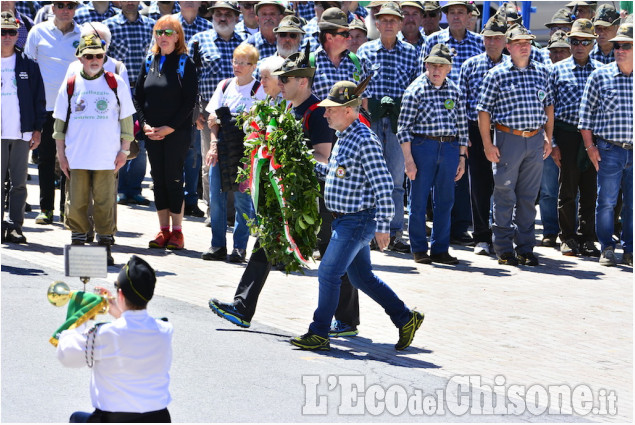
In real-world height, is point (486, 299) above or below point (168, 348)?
below

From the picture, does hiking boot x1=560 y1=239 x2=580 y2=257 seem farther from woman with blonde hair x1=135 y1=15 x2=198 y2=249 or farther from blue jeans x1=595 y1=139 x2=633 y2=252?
woman with blonde hair x1=135 y1=15 x2=198 y2=249

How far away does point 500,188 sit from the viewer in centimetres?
1250

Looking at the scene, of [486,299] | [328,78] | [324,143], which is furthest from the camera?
[328,78]

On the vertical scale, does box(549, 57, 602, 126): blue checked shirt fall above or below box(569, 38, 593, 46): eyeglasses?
below

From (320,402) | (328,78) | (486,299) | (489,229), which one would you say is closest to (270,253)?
(320,402)

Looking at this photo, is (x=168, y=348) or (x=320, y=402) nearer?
(x=168, y=348)

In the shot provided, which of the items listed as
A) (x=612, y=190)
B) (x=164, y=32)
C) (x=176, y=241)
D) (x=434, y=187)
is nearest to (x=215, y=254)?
(x=176, y=241)

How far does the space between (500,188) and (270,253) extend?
168 inches

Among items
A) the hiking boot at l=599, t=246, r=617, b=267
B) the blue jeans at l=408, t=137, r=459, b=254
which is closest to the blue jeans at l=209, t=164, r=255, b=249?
the blue jeans at l=408, t=137, r=459, b=254

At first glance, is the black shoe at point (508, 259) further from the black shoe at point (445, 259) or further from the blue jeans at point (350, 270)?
the blue jeans at point (350, 270)

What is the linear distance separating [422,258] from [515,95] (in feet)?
6.33

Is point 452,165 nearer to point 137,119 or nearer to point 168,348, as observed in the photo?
point 137,119

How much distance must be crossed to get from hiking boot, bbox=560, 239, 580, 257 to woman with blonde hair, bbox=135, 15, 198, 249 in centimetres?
425

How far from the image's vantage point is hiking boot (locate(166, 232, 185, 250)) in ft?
40.8
